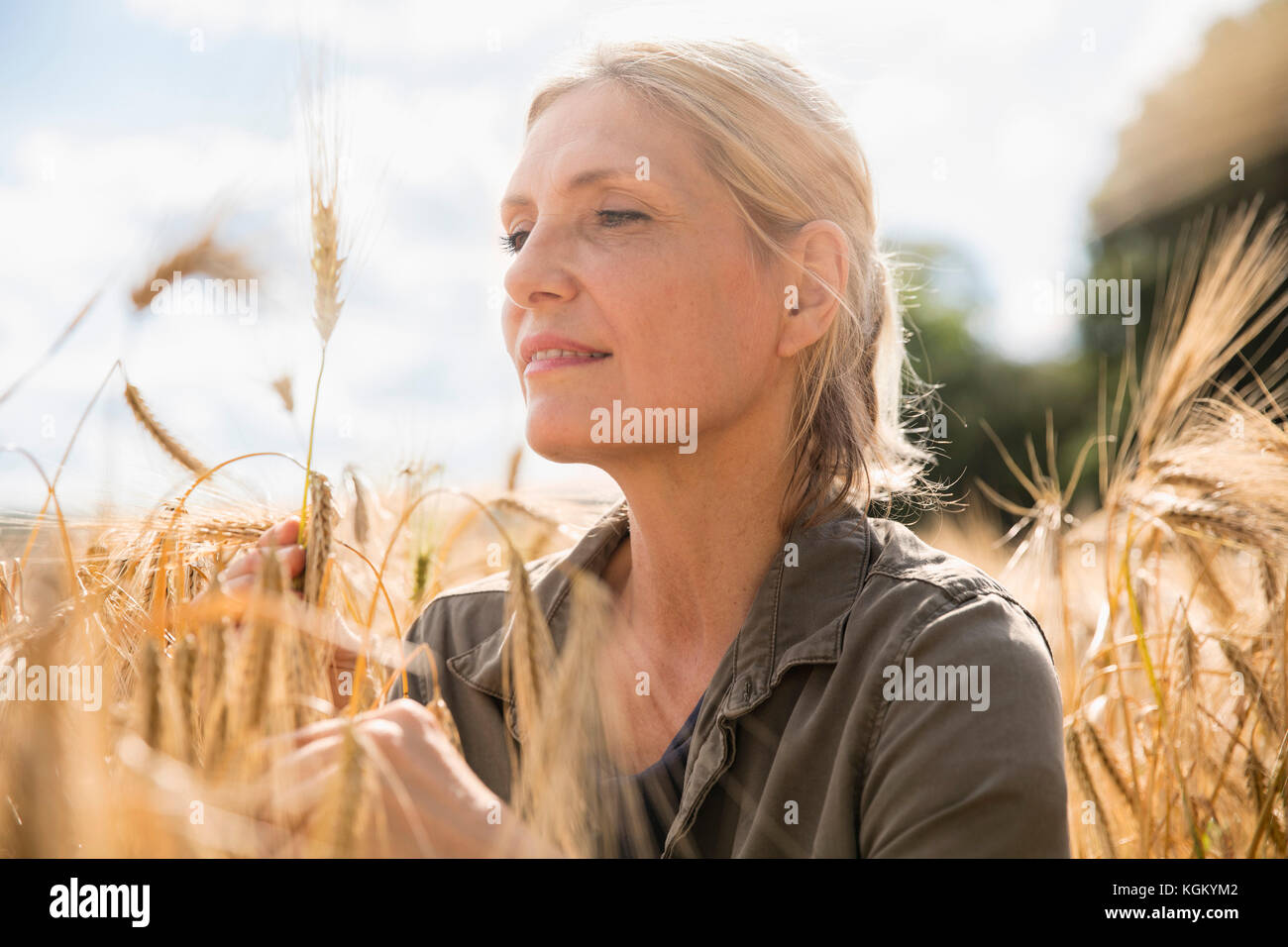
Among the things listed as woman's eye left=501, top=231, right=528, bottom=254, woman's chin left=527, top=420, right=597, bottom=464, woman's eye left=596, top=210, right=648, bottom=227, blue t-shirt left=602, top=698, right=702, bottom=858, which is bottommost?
blue t-shirt left=602, top=698, right=702, bottom=858

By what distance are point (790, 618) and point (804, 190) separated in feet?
2.61

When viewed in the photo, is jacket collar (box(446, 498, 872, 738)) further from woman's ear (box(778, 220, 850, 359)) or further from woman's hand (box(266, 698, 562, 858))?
woman's hand (box(266, 698, 562, 858))

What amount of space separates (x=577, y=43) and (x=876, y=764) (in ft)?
4.84

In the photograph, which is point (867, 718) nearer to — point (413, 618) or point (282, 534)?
point (282, 534)

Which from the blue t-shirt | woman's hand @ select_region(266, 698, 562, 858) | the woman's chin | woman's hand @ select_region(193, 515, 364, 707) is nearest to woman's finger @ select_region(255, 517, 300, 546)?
woman's hand @ select_region(193, 515, 364, 707)

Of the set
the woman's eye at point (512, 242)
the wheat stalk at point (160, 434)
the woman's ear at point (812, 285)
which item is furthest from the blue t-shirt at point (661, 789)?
the woman's eye at point (512, 242)

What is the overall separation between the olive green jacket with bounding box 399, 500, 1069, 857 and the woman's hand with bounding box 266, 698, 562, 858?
1.29 feet

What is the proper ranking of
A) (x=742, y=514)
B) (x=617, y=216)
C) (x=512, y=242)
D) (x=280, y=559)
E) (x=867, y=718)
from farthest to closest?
(x=512, y=242)
(x=742, y=514)
(x=617, y=216)
(x=867, y=718)
(x=280, y=559)

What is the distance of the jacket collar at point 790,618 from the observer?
57.6 inches

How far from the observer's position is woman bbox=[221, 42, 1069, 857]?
129cm

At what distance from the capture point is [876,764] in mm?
1284

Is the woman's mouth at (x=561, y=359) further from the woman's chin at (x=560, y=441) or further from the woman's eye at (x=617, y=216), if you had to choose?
the woman's eye at (x=617, y=216)

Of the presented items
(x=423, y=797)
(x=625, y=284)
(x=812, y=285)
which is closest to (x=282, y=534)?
(x=423, y=797)

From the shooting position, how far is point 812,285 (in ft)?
5.81
